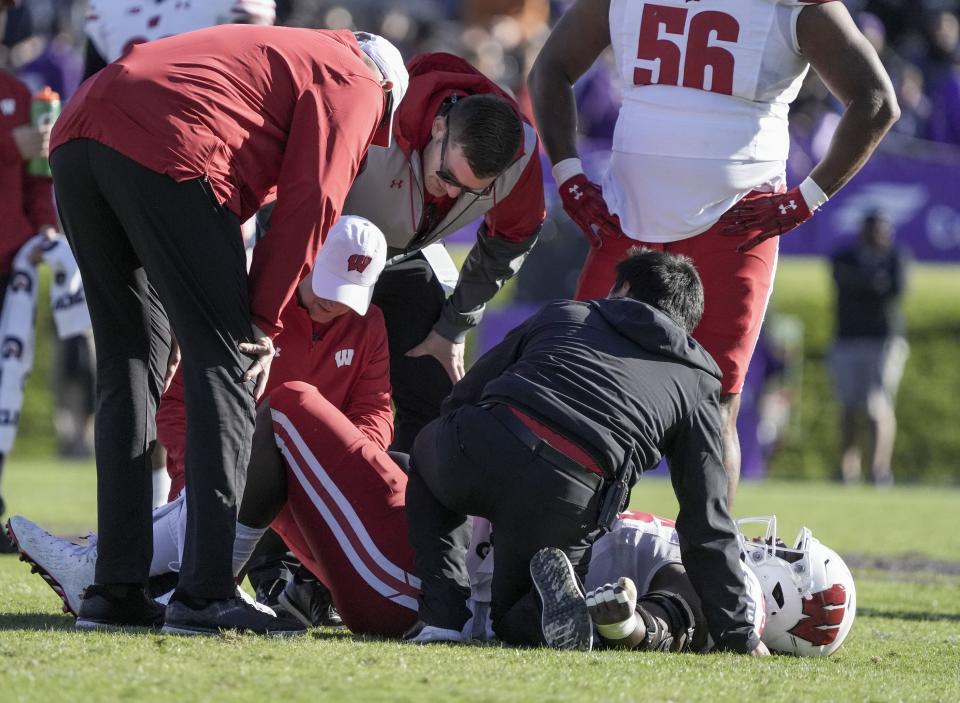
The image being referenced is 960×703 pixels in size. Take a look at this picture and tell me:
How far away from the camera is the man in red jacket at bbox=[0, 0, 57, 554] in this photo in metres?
7.00

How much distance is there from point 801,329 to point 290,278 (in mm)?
10761

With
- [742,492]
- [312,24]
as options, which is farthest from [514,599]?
[312,24]

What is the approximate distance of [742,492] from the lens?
11.6 m

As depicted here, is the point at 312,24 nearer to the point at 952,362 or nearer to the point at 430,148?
the point at 952,362

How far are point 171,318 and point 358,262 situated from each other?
812 mm

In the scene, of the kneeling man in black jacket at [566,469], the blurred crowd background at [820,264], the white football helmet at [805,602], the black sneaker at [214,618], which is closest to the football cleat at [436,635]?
the kneeling man in black jacket at [566,469]

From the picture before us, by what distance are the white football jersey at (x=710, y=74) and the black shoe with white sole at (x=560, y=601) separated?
5.75ft

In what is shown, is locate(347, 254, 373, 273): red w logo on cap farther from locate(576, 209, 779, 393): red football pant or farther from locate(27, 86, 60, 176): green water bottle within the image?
locate(27, 86, 60, 176): green water bottle

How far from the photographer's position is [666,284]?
4.39 metres

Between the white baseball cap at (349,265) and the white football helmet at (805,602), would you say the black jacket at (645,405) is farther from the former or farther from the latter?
the white baseball cap at (349,265)

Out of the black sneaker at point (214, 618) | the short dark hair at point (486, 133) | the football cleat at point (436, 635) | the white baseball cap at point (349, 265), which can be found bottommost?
the football cleat at point (436, 635)

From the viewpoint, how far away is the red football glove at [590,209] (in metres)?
5.27

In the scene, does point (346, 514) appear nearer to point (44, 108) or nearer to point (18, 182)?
point (44, 108)

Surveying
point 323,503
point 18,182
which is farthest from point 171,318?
point 18,182
